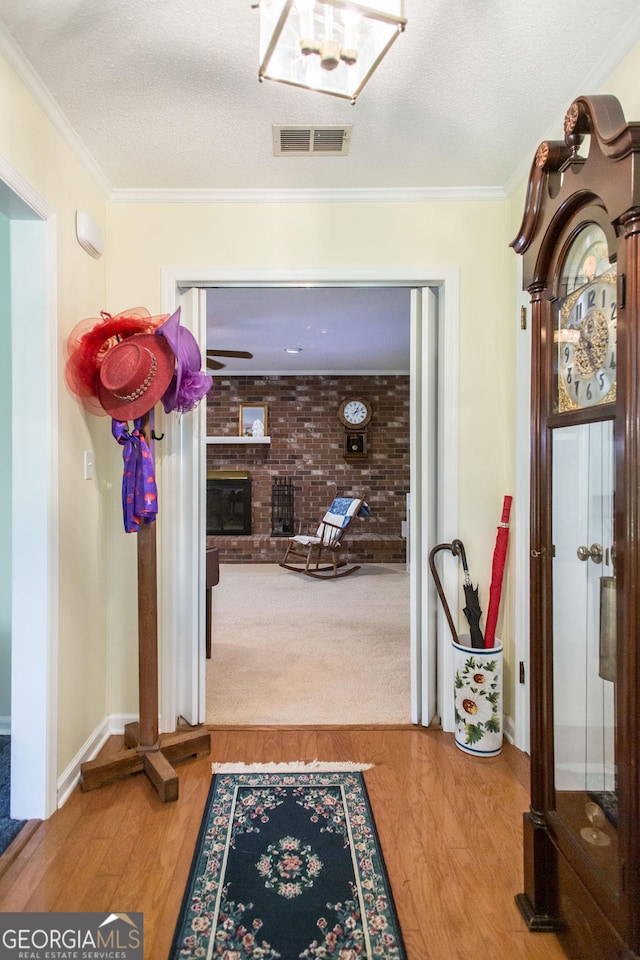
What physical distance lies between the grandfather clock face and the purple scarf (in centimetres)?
144

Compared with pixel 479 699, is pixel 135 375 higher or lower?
higher

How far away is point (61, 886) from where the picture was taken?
1530mm

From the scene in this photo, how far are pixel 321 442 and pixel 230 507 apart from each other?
4.99 ft

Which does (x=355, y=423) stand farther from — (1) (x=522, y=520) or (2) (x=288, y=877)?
(2) (x=288, y=877)

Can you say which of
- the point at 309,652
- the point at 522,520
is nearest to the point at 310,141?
the point at 522,520

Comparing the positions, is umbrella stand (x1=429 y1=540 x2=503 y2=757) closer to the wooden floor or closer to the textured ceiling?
the wooden floor

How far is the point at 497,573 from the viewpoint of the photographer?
2379 mm

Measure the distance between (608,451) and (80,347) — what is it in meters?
1.76

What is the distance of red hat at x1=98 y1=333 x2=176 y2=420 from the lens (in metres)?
1.93

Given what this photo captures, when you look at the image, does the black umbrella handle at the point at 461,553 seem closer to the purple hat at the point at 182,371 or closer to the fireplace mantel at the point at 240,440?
the purple hat at the point at 182,371

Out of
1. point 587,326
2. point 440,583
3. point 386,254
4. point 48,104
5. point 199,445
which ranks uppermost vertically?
point 48,104

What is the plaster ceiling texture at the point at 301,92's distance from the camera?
150 centimetres

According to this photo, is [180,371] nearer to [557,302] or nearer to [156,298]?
[156,298]

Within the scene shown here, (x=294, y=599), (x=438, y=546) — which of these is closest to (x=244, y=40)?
(x=438, y=546)
